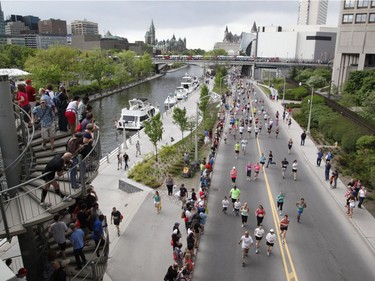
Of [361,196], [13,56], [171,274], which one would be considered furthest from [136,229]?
[13,56]

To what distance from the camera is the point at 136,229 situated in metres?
18.0

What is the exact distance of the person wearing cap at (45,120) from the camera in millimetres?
10078

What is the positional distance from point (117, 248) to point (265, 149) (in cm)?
1969

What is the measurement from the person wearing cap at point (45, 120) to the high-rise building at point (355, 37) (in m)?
66.8

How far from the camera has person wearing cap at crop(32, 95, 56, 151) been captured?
1008 cm

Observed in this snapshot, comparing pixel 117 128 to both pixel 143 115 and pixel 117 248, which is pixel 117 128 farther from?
pixel 117 248

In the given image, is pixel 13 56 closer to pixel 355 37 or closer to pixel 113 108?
pixel 113 108

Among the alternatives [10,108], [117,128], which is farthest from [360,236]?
[117,128]

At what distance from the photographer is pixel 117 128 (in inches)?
1800

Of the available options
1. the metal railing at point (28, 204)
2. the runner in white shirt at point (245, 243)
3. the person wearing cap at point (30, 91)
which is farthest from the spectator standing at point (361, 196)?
the person wearing cap at point (30, 91)

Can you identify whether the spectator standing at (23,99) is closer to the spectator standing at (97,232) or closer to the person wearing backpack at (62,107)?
the person wearing backpack at (62,107)

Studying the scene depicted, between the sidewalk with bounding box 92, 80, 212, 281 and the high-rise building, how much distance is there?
187 feet

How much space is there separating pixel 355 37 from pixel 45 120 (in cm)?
6958

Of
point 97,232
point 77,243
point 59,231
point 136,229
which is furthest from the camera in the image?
point 136,229
